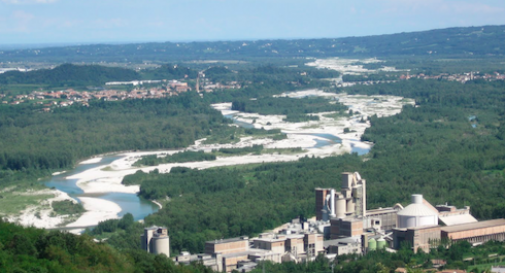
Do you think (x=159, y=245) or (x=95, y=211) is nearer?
(x=159, y=245)

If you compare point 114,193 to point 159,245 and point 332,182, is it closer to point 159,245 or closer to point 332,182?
point 332,182

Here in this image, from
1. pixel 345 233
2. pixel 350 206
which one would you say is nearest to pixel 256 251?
pixel 345 233

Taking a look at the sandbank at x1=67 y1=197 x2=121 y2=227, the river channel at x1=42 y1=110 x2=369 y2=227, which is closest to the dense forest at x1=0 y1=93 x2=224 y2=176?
the river channel at x1=42 y1=110 x2=369 y2=227

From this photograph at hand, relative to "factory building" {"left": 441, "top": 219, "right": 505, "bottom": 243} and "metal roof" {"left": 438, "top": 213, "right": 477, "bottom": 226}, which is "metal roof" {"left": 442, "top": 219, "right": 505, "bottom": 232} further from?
"metal roof" {"left": 438, "top": 213, "right": 477, "bottom": 226}

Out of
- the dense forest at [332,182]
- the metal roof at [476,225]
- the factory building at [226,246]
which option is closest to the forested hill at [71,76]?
the dense forest at [332,182]

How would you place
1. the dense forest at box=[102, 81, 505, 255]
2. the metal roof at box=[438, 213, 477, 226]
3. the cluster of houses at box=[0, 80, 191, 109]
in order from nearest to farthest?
the metal roof at box=[438, 213, 477, 226]
the dense forest at box=[102, 81, 505, 255]
the cluster of houses at box=[0, 80, 191, 109]

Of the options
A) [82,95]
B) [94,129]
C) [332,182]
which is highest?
[332,182]

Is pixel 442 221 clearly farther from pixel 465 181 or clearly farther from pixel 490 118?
pixel 490 118
